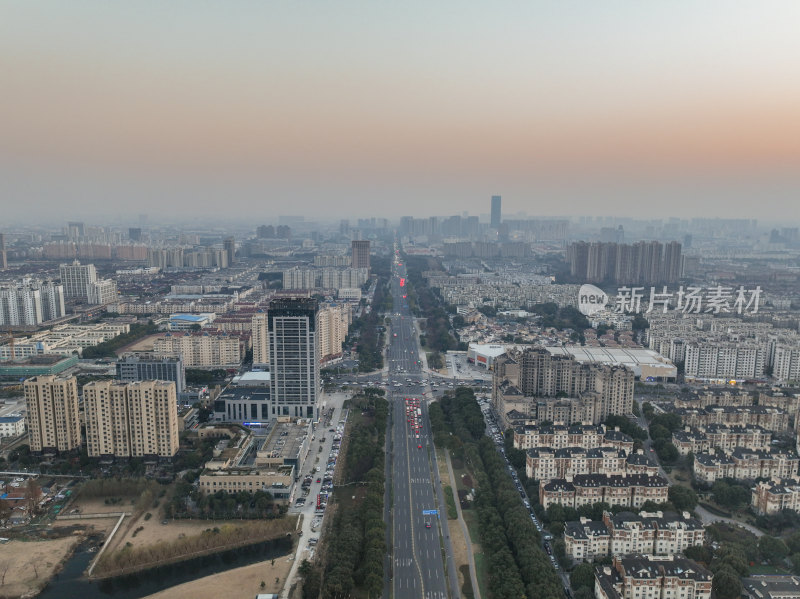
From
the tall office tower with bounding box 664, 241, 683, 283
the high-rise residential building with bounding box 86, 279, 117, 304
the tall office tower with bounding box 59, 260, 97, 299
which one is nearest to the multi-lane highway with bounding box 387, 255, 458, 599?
the high-rise residential building with bounding box 86, 279, 117, 304

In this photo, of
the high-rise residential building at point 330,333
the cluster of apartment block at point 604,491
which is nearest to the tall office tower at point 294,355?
the high-rise residential building at point 330,333

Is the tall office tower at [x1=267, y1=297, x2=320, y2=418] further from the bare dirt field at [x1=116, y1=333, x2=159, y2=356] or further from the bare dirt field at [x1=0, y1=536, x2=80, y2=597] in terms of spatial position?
the bare dirt field at [x1=116, y1=333, x2=159, y2=356]

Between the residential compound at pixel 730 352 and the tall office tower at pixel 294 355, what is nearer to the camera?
the tall office tower at pixel 294 355

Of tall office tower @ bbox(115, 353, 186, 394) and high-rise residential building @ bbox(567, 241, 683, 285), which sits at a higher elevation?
high-rise residential building @ bbox(567, 241, 683, 285)

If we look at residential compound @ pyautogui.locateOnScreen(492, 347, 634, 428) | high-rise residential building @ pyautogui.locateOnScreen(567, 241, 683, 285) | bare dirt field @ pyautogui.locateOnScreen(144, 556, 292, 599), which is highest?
high-rise residential building @ pyautogui.locateOnScreen(567, 241, 683, 285)

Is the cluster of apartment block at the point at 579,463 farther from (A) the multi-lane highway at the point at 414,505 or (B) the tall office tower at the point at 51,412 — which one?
(B) the tall office tower at the point at 51,412

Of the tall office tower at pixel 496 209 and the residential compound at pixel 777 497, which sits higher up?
the tall office tower at pixel 496 209

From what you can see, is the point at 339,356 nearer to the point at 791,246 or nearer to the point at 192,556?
the point at 192,556
